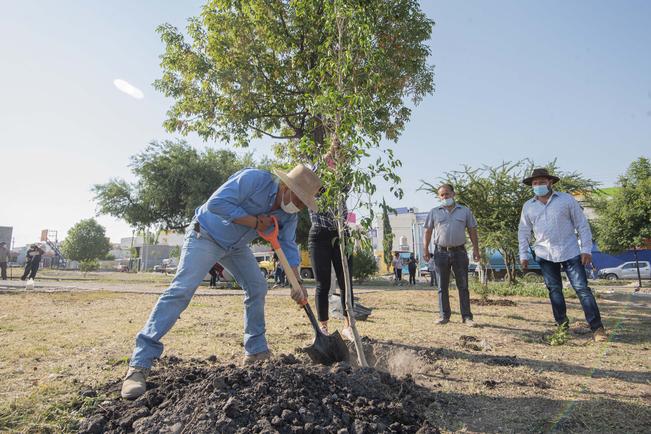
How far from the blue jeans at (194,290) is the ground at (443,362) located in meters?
0.44

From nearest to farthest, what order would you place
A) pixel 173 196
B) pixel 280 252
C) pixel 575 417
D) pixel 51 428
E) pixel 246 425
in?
pixel 246 425 < pixel 51 428 < pixel 575 417 < pixel 280 252 < pixel 173 196

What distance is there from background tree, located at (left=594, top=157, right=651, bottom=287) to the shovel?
86.4 ft

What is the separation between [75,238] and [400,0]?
226ft

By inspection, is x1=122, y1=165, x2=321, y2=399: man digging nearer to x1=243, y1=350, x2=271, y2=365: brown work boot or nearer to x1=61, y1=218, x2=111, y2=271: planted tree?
x1=243, y1=350, x2=271, y2=365: brown work boot

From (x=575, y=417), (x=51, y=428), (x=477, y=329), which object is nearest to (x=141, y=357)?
(x=51, y=428)

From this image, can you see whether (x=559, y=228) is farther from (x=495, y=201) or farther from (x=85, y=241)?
(x=85, y=241)

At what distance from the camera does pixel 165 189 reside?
21000mm

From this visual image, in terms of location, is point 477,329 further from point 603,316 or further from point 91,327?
point 91,327

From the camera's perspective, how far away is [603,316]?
6.88m

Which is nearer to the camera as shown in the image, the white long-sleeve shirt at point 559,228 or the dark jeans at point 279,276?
the white long-sleeve shirt at point 559,228

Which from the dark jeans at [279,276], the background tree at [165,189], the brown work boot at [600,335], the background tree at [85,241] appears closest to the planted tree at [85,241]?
the background tree at [85,241]

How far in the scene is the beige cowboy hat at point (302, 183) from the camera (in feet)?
9.74

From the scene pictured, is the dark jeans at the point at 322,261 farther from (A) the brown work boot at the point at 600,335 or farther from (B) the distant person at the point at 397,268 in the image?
(B) the distant person at the point at 397,268

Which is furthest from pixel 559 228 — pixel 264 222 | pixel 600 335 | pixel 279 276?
pixel 279 276
